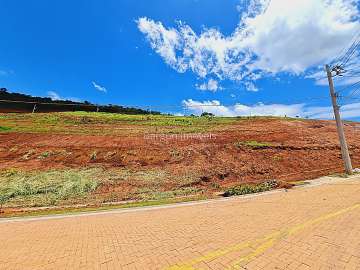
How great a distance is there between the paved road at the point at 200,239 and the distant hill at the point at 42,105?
125 ft

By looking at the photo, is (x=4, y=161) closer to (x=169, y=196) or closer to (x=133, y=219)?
(x=169, y=196)

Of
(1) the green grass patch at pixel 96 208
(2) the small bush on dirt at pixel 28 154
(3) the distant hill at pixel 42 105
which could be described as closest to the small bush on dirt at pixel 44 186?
(1) the green grass patch at pixel 96 208

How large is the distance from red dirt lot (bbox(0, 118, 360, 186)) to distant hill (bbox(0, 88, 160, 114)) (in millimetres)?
19799

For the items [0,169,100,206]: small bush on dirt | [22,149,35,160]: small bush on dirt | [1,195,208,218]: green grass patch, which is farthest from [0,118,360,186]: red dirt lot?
[1,195,208,218]: green grass patch

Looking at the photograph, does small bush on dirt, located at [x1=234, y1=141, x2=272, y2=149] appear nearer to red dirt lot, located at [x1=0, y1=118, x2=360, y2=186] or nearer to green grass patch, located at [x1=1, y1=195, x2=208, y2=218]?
red dirt lot, located at [x1=0, y1=118, x2=360, y2=186]

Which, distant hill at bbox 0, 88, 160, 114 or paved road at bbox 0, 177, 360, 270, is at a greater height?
distant hill at bbox 0, 88, 160, 114

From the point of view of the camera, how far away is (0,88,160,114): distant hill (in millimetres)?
41928

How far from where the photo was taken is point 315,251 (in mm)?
5211

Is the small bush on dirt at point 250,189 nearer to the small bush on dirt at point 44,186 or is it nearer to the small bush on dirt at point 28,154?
the small bush on dirt at point 44,186

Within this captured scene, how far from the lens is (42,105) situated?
146 feet

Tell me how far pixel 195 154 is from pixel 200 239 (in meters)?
15.3

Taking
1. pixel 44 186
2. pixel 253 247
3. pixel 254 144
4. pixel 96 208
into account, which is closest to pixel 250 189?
pixel 96 208

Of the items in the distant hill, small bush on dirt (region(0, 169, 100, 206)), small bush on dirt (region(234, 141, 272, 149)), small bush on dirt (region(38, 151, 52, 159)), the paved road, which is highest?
the distant hill

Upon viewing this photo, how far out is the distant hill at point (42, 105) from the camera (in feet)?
138
